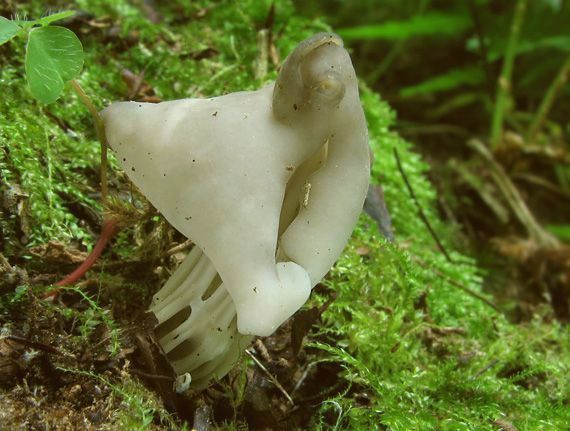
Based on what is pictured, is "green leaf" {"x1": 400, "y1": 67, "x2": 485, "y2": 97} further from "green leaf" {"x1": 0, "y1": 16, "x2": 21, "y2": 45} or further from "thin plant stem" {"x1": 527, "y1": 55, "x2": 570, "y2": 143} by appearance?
"green leaf" {"x1": 0, "y1": 16, "x2": 21, "y2": 45}

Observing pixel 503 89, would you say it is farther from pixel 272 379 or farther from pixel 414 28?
pixel 272 379

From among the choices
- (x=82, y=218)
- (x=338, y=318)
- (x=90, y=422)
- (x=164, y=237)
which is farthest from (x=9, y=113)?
(x=338, y=318)

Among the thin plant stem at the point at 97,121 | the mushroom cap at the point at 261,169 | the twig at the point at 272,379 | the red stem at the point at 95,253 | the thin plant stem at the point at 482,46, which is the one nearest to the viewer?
the mushroom cap at the point at 261,169

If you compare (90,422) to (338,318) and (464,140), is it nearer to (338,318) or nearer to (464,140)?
(338,318)

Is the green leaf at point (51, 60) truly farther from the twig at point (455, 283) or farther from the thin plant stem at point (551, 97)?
the thin plant stem at point (551, 97)

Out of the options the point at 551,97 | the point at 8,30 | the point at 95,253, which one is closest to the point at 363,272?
the point at 95,253

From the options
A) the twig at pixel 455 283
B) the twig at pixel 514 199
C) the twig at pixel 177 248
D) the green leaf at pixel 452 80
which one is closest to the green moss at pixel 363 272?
the twig at pixel 455 283

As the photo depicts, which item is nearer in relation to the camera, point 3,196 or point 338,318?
point 3,196
